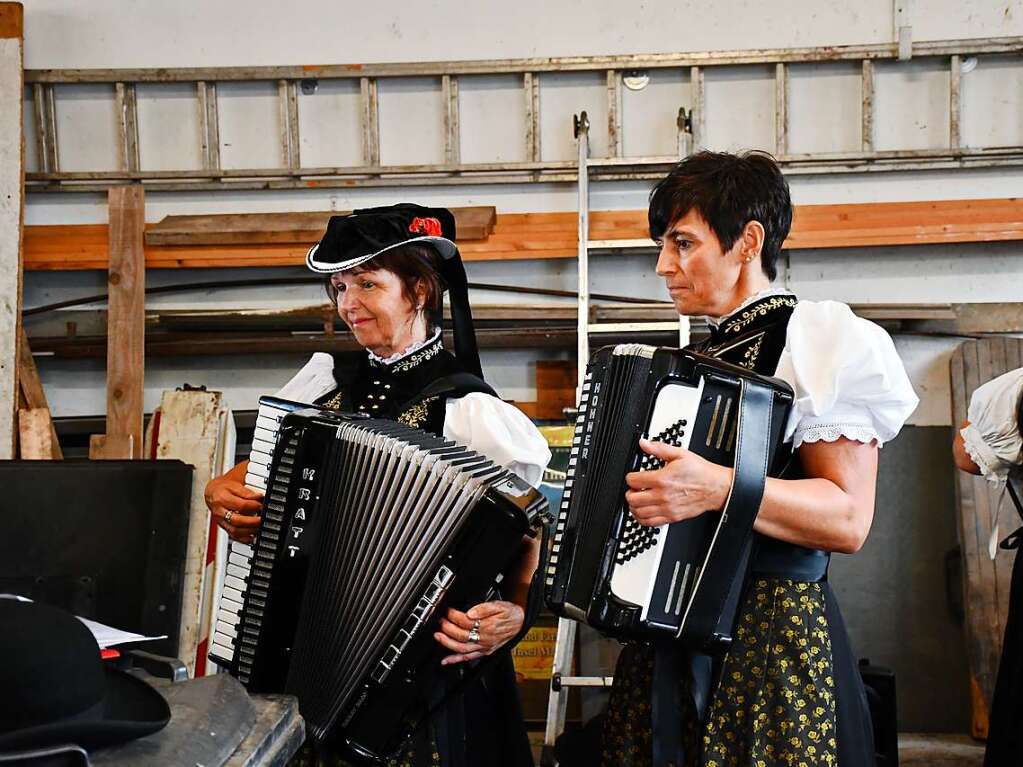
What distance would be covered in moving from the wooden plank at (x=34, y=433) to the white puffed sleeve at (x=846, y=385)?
315cm

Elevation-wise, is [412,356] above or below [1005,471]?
above

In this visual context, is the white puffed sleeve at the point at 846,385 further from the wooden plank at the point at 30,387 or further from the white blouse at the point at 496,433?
the wooden plank at the point at 30,387

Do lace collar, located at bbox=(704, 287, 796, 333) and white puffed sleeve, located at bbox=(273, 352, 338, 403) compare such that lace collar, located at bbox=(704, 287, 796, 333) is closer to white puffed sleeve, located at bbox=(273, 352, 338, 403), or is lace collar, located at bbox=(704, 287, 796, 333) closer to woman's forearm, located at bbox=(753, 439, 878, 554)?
woman's forearm, located at bbox=(753, 439, 878, 554)

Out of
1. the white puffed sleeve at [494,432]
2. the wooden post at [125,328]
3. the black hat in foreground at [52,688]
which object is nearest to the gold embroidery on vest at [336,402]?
the white puffed sleeve at [494,432]

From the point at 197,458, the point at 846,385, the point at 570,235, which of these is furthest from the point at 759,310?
the point at 197,458

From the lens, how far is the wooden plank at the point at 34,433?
4.03 m

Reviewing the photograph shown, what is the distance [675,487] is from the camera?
5.07ft

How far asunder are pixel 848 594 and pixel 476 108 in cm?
237

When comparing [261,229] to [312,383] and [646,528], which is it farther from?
[646,528]

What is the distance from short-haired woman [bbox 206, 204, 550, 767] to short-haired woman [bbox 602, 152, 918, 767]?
0.31 m

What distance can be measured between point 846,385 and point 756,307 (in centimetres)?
24

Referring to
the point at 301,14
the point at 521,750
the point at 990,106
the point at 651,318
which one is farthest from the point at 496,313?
the point at 521,750

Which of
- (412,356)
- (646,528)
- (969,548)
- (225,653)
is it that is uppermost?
(412,356)

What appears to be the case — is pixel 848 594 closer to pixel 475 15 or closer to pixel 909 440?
pixel 909 440
